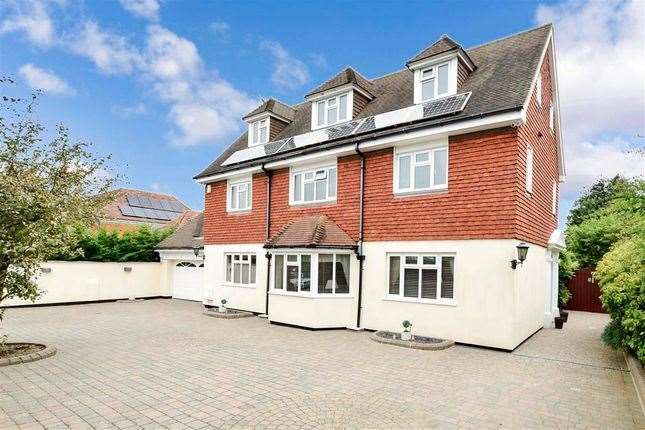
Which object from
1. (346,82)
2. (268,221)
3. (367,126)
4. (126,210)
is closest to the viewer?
(367,126)

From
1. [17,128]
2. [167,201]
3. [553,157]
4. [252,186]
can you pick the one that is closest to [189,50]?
[252,186]

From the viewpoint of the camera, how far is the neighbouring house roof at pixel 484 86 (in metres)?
9.70

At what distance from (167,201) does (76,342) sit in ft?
94.1

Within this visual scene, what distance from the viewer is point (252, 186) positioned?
1500 cm

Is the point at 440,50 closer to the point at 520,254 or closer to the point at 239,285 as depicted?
the point at 520,254

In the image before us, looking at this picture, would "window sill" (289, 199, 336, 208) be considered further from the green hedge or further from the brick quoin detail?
the green hedge

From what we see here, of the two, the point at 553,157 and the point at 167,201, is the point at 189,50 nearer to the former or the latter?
the point at 553,157

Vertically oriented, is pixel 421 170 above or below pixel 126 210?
above

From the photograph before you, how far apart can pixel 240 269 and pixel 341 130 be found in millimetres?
6680

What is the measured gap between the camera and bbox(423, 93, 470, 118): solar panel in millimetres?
10320

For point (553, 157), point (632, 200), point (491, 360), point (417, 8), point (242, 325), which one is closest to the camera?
point (632, 200)

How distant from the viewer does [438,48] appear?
11.5m

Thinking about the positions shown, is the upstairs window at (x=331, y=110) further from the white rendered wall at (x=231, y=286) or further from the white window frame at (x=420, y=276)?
the white window frame at (x=420, y=276)

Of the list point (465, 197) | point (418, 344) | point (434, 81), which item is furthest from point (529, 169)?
point (418, 344)
